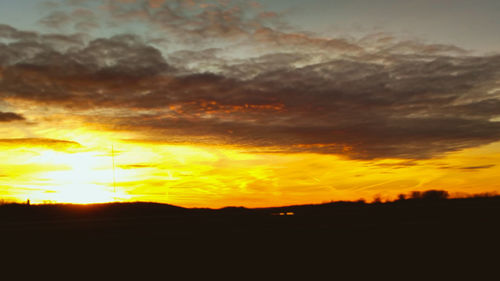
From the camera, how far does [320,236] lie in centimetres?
1407

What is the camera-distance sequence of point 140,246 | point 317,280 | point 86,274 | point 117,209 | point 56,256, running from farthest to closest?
point 117,209, point 140,246, point 56,256, point 86,274, point 317,280

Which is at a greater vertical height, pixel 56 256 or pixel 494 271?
pixel 56 256

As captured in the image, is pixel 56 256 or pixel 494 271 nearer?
pixel 494 271

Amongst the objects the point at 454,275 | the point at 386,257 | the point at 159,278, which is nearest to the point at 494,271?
the point at 454,275

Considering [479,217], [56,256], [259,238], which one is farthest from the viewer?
[479,217]

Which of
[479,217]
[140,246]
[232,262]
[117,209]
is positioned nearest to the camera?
[232,262]

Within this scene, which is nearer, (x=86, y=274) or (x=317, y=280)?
(x=317, y=280)

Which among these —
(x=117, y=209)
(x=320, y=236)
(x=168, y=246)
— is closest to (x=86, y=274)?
(x=168, y=246)

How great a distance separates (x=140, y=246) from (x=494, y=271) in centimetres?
872

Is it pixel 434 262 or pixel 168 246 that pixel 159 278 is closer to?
pixel 168 246

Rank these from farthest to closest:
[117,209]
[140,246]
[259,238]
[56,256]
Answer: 1. [117,209]
2. [259,238]
3. [140,246]
4. [56,256]

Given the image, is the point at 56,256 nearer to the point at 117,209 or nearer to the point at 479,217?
the point at 479,217

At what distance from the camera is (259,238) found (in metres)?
13.9

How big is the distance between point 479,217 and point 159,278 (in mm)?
12755
